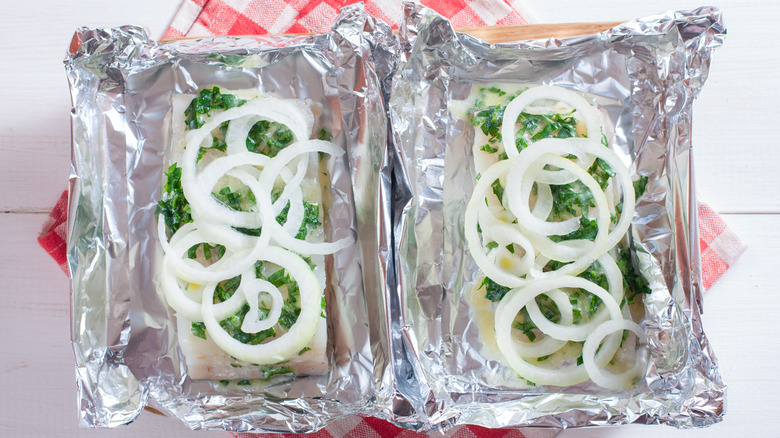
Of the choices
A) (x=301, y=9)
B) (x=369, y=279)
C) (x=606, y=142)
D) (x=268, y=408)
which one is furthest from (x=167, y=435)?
(x=606, y=142)

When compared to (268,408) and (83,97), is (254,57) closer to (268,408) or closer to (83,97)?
(83,97)

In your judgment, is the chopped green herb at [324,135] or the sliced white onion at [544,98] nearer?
the sliced white onion at [544,98]

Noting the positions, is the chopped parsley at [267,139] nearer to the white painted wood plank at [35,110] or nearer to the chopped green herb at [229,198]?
the chopped green herb at [229,198]

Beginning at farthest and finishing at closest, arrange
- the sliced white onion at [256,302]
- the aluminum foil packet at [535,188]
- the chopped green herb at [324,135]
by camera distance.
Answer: the chopped green herb at [324,135] < the aluminum foil packet at [535,188] < the sliced white onion at [256,302]

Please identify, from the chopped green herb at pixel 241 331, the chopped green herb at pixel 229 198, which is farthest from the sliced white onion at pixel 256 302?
the chopped green herb at pixel 229 198

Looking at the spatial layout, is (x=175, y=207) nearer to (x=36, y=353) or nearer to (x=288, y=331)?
(x=288, y=331)

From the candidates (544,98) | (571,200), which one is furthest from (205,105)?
(571,200)
